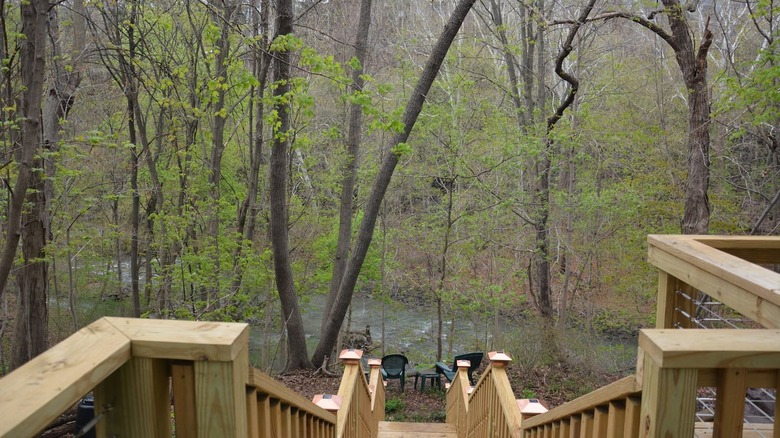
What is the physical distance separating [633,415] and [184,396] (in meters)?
1.14

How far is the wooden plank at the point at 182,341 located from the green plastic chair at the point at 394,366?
10863 millimetres

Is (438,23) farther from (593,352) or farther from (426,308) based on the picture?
(593,352)

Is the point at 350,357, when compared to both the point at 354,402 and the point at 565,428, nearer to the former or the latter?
the point at 354,402

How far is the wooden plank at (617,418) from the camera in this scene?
63.4 inches

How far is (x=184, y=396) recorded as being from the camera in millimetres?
1260

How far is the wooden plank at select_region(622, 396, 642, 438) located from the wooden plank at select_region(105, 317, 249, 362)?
1.04m

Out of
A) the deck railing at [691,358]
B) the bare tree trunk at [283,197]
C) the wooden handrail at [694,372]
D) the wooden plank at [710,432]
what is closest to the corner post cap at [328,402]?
the deck railing at [691,358]

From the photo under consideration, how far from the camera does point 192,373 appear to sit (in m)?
1.25

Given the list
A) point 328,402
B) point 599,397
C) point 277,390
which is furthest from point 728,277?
point 328,402

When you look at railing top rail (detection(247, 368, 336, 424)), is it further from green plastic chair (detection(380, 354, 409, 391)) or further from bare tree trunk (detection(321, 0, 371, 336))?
green plastic chair (detection(380, 354, 409, 391))

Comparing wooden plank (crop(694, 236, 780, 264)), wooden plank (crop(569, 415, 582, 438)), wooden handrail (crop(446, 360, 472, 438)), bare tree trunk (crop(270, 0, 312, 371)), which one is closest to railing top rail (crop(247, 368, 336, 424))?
wooden plank (crop(569, 415, 582, 438))

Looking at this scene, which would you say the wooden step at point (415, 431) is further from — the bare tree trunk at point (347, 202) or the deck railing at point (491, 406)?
the bare tree trunk at point (347, 202)

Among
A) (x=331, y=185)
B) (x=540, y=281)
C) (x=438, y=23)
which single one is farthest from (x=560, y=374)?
(x=438, y=23)

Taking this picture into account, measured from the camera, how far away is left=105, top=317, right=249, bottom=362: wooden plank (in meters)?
1.20
